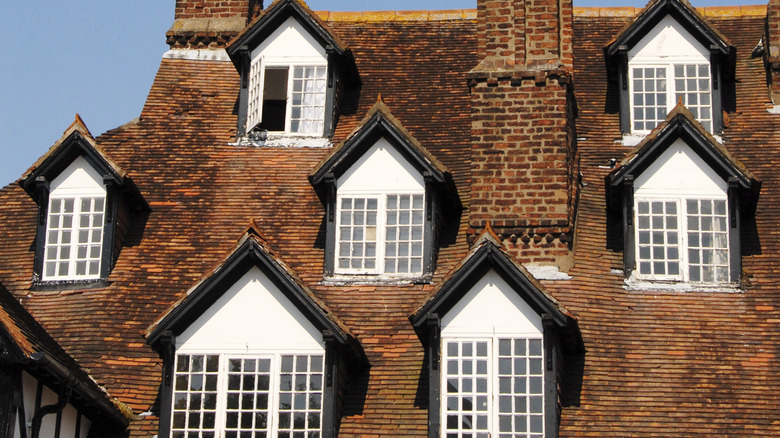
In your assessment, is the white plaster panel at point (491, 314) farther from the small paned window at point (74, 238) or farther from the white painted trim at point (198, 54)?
the white painted trim at point (198, 54)

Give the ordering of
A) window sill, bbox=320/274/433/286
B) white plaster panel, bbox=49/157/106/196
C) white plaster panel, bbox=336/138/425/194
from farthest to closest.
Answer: white plaster panel, bbox=49/157/106/196 < white plaster panel, bbox=336/138/425/194 < window sill, bbox=320/274/433/286

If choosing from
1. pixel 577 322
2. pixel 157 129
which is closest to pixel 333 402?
pixel 577 322

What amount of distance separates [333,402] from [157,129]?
7.61 meters

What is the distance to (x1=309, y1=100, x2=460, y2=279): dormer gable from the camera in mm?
18109

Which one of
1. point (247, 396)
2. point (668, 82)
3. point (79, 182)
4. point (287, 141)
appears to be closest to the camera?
point (247, 396)

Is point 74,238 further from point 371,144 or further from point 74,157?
point 371,144

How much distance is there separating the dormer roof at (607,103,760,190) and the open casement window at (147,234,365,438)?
4.96 meters

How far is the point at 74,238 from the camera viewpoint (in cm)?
1897

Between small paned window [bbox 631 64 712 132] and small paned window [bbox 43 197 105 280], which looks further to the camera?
small paned window [bbox 631 64 712 132]

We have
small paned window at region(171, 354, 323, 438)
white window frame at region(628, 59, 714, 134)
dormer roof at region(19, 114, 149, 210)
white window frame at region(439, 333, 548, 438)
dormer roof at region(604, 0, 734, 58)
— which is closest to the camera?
white window frame at region(439, 333, 548, 438)

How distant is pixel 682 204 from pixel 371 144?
4.72m

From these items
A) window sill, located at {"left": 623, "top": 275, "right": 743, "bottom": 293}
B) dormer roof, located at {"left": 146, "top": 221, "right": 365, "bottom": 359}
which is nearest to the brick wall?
dormer roof, located at {"left": 146, "top": 221, "right": 365, "bottom": 359}

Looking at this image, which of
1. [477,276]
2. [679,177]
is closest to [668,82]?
[679,177]

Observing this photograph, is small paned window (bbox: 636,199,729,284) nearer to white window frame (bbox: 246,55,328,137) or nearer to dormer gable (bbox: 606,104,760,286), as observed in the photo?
dormer gable (bbox: 606,104,760,286)
